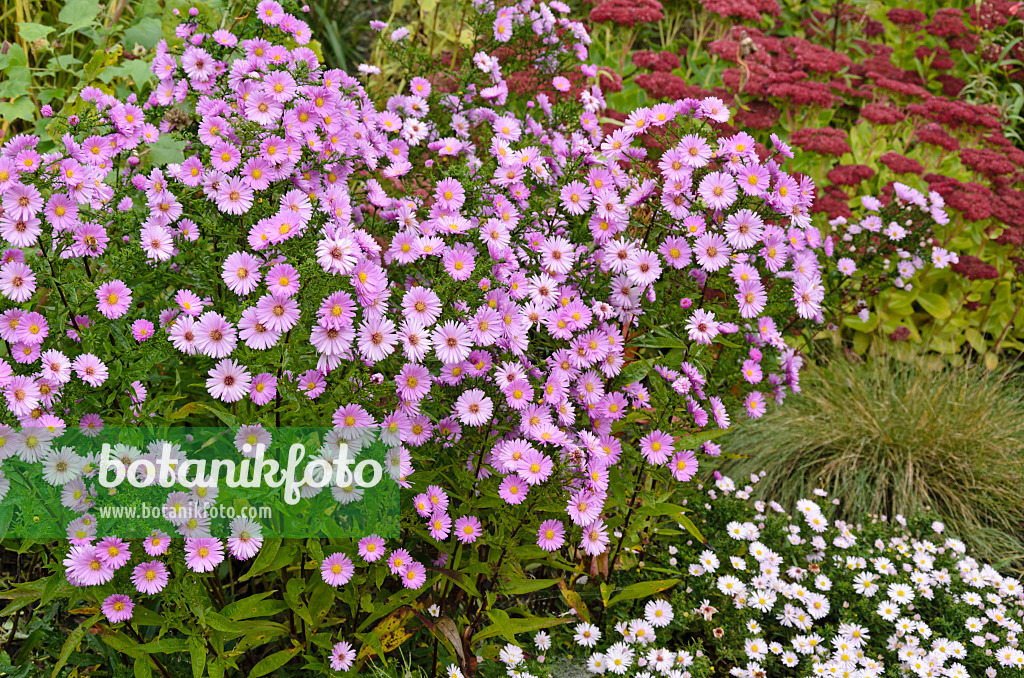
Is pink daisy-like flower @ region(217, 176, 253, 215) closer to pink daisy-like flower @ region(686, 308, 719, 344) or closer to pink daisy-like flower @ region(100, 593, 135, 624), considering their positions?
pink daisy-like flower @ region(100, 593, 135, 624)

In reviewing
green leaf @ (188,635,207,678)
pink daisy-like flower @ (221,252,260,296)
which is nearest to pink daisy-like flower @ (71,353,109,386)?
pink daisy-like flower @ (221,252,260,296)

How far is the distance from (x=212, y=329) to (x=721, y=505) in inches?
69.8

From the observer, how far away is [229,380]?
1.58 metres

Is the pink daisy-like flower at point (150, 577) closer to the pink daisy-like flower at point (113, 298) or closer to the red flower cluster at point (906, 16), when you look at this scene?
the pink daisy-like flower at point (113, 298)

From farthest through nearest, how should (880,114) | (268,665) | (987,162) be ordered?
(880,114), (987,162), (268,665)

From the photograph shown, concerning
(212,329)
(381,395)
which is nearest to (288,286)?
(212,329)

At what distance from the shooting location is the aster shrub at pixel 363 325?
5.33 ft

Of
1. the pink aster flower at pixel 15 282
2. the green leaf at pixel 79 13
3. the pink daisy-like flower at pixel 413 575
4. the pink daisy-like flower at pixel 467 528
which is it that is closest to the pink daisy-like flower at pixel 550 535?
the pink daisy-like flower at pixel 467 528

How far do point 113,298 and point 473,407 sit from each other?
79cm

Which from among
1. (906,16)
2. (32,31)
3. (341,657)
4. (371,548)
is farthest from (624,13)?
(341,657)

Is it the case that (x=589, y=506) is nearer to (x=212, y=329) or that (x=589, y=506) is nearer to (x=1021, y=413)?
(x=212, y=329)

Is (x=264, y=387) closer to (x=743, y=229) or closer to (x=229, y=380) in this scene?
(x=229, y=380)

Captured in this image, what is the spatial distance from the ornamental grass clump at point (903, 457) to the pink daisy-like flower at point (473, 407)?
1761 mm

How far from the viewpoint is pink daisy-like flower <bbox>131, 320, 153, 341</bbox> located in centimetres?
170
